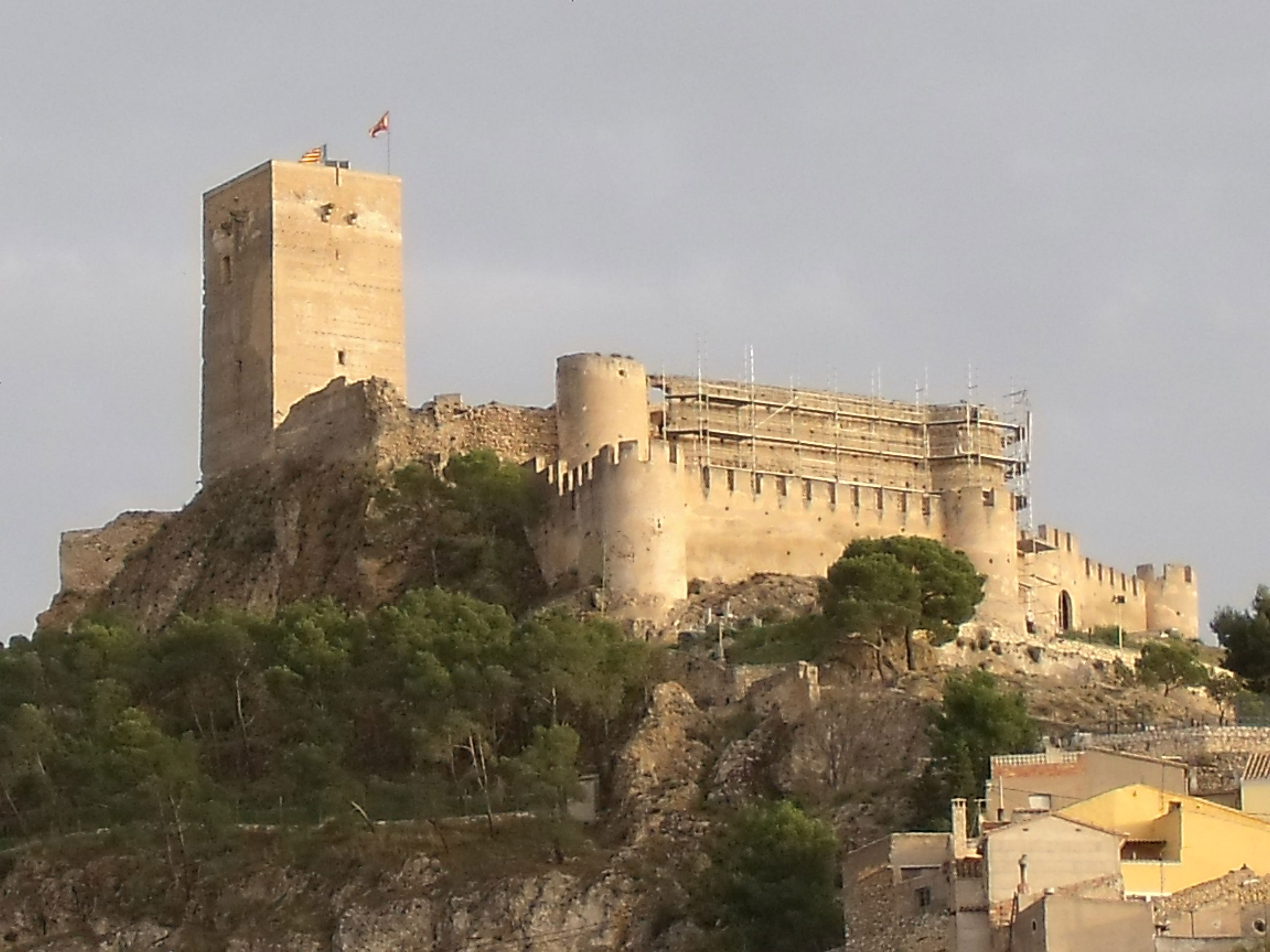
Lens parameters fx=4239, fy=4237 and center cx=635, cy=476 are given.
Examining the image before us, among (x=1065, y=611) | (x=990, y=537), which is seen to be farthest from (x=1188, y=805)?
(x=1065, y=611)

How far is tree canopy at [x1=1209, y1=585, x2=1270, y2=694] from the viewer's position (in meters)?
64.9

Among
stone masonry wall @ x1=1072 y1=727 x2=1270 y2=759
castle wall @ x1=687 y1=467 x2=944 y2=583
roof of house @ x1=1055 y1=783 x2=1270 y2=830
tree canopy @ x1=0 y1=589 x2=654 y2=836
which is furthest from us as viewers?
castle wall @ x1=687 y1=467 x2=944 y2=583

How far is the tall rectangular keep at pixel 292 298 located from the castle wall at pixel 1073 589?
13368 millimetres

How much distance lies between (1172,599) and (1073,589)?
3.00m

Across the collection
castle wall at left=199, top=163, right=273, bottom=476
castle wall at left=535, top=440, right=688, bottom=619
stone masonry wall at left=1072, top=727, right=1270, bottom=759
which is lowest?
stone masonry wall at left=1072, top=727, right=1270, bottom=759

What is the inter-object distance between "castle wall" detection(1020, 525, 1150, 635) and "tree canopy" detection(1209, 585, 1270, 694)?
958cm

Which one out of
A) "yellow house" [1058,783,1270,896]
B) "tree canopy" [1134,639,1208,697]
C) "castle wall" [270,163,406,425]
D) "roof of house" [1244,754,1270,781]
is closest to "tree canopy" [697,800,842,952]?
"yellow house" [1058,783,1270,896]

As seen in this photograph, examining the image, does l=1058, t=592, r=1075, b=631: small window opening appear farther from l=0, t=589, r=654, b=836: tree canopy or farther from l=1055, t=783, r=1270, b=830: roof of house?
l=1055, t=783, r=1270, b=830: roof of house

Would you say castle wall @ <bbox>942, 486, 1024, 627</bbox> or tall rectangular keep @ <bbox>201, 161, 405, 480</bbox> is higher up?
tall rectangular keep @ <bbox>201, 161, 405, 480</bbox>

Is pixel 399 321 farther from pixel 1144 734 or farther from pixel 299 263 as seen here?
pixel 1144 734

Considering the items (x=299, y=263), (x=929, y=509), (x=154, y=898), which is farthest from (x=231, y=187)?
(x=154, y=898)

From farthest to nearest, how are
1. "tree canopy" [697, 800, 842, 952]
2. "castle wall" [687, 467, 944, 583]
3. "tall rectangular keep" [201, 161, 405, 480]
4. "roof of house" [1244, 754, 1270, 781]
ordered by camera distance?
"tall rectangular keep" [201, 161, 405, 480]
"castle wall" [687, 467, 944, 583]
"tree canopy" [697, 800, 842, 952]
"roof of house" [1244, 754, 1270, 781]

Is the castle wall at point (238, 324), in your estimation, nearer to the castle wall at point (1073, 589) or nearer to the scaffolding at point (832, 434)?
the scaffolding at point (832, 434)

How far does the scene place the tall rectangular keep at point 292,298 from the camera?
81875mm
